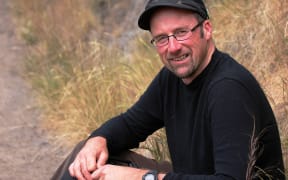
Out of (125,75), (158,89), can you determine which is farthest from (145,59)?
(158,89)

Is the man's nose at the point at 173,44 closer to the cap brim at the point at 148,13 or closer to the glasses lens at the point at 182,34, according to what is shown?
the glasses lens at the point at 182,34

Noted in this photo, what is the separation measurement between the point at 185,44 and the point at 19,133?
11.9ft

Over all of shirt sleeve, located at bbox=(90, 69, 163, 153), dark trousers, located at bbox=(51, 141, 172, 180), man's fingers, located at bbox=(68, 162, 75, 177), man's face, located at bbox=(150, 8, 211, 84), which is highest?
man's face, located at bbox=(150, 8, 211, 84)

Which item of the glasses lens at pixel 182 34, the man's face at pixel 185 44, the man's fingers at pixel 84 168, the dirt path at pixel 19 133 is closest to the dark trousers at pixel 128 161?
the man's fingers at pixel 84 168

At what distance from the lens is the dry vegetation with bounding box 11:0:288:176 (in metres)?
4.91

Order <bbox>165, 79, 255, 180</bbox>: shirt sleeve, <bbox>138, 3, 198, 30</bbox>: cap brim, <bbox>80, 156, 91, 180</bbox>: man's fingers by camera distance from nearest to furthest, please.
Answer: <bbox>165, 79, 255, 180</bbox>: shirt sleeve
<bbox>138, 3, 198, 30</bbox>: cap brim
<bbox>80, 156, 91, 180</bbox>: man's fingers

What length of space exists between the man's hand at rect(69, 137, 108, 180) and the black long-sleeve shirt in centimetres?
8

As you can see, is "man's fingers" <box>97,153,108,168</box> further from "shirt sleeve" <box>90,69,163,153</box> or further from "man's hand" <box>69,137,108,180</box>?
"shirt sleeve" <box>90,69,163,153</box>

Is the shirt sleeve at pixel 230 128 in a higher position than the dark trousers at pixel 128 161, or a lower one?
higher

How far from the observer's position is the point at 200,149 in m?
2.86

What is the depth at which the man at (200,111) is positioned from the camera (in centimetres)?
259

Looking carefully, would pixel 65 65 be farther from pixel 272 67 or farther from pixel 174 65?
pixel 174 65

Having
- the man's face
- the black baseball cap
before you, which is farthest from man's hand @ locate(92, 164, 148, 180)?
the black baseball cap

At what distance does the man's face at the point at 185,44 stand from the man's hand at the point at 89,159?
2.22 ft
